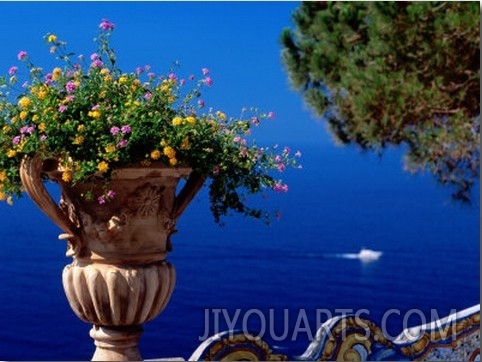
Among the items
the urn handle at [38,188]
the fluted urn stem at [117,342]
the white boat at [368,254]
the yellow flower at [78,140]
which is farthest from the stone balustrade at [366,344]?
the white boat at [368,254]

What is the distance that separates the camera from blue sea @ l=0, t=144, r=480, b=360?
9.30m

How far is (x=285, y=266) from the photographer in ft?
55.4

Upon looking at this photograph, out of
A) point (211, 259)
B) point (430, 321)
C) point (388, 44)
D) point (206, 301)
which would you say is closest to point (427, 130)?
point (388, 44)

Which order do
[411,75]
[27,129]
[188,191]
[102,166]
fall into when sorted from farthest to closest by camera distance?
1. [411,75]
2. [188,191]
3. [27,129]
4. [102,166]

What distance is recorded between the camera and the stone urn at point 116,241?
2.70 meters

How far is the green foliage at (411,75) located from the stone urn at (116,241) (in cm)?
285

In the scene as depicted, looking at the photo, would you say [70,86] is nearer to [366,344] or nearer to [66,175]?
[66,175]

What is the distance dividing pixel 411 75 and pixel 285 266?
11.8m

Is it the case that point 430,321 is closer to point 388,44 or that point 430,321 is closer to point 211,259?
point 388,44

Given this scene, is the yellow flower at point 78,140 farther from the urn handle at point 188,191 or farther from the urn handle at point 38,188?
the urn handle at point 188,191

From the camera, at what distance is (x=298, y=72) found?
6.26 m

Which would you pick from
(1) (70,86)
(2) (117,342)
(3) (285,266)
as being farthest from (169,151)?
(3) (285,266)

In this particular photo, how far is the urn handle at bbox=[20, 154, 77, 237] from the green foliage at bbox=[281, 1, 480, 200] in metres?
3.03

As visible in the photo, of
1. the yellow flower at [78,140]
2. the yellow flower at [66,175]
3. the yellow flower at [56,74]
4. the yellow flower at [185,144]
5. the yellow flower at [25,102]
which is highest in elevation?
the yellow flower at [56,74]
